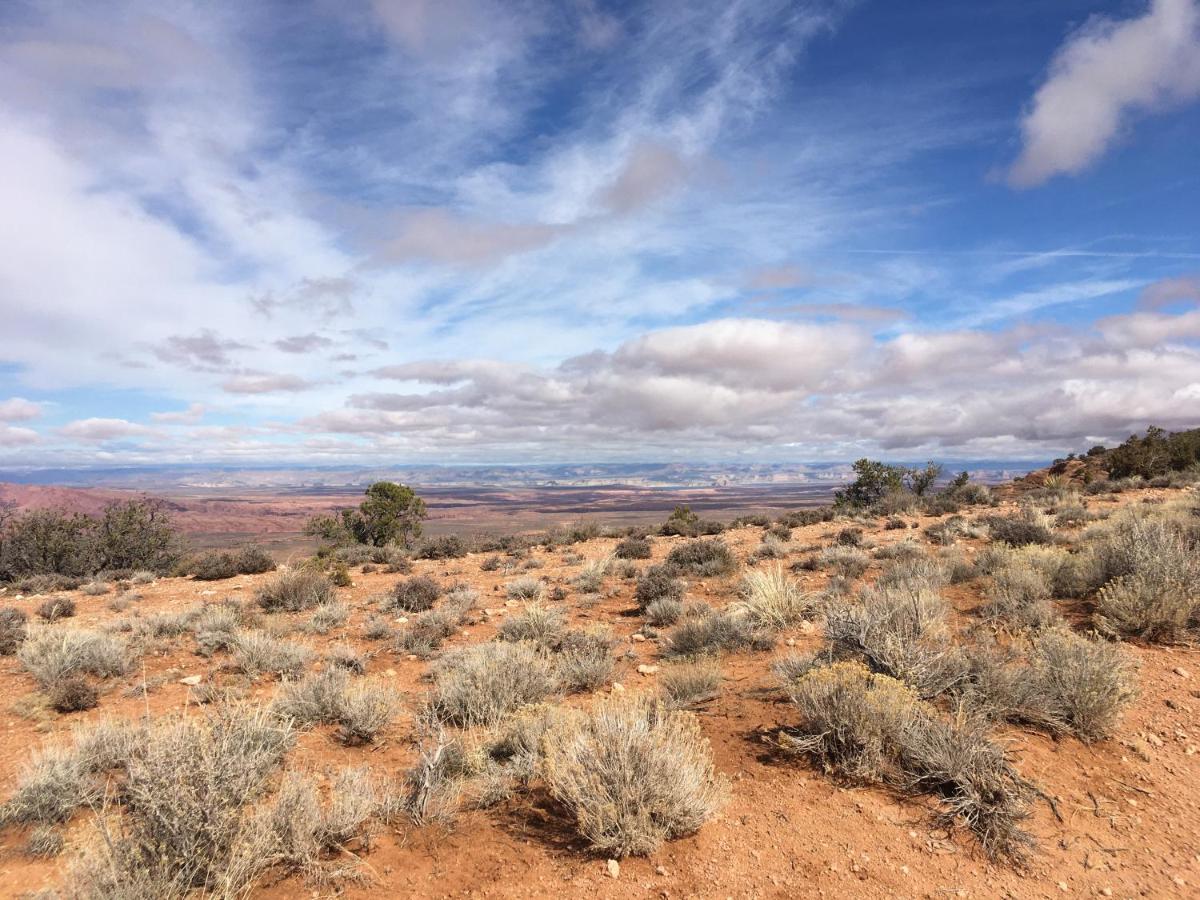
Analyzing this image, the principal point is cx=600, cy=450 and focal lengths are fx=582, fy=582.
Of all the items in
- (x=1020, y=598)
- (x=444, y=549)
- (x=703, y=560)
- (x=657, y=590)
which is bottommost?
(x=444, y=549)

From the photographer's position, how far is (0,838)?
493 cm

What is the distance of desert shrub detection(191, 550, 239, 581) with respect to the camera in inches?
737

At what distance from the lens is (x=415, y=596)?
1371cm

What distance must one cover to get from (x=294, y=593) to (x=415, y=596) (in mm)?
3067

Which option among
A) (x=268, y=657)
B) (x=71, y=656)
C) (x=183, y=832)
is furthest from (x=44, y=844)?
(x=71, y=656)

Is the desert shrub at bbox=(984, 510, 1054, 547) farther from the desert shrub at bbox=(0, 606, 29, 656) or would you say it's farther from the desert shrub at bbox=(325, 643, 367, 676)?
the desert shrub at bbox=(0, 606, 29, 656)

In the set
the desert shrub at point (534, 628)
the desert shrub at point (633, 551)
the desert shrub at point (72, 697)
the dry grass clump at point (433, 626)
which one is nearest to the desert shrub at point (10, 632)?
the desert shrub at point (72, 697)

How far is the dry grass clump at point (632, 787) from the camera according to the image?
4.36 metres

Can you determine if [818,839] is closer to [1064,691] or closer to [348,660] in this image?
[1064,691]

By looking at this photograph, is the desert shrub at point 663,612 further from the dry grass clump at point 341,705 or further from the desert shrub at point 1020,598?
the dry grass clump at point 341,705

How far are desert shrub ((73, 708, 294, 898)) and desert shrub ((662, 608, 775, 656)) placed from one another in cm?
618

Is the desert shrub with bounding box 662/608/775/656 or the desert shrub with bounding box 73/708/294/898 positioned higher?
the desert shrub with bounding box 73/708/294/898

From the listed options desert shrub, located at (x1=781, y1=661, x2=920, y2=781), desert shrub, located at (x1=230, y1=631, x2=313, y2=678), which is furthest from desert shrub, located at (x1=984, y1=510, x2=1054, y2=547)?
desert shrub, located at (x1=230, y1=631, x2=313, y2=678)

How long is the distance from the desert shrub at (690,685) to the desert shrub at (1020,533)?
9501 mm
